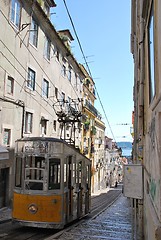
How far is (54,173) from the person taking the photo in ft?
29.9

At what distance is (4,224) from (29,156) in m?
3.15

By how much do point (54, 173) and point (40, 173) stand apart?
1.50 ft

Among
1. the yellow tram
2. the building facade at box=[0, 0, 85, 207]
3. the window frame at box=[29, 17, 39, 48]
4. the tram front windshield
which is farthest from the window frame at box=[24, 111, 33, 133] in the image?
the tram front windshield

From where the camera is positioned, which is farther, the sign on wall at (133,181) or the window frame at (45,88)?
the window frame at (45,88)

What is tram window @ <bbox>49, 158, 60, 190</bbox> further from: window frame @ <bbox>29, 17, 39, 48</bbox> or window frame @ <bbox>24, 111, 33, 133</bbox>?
window frame @ <bbox>29, 17, 39, 48</bbox>

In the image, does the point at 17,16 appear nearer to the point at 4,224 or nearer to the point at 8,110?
the point at 8,110

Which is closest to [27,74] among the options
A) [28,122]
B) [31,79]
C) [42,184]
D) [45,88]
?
[31,79]

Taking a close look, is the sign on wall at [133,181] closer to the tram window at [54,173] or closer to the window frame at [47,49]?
the tram window at [54,173]

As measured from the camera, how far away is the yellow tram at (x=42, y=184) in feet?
28.8

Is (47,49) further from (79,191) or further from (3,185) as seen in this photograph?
(79,191)

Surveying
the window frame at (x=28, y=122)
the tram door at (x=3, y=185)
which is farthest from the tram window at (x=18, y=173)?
the window frame at (x=28, y=122)

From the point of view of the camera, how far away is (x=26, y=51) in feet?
53.7

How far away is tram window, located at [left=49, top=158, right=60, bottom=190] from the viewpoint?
9.03 meters

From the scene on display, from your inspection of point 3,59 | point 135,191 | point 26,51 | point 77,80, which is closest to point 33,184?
point 135,191
